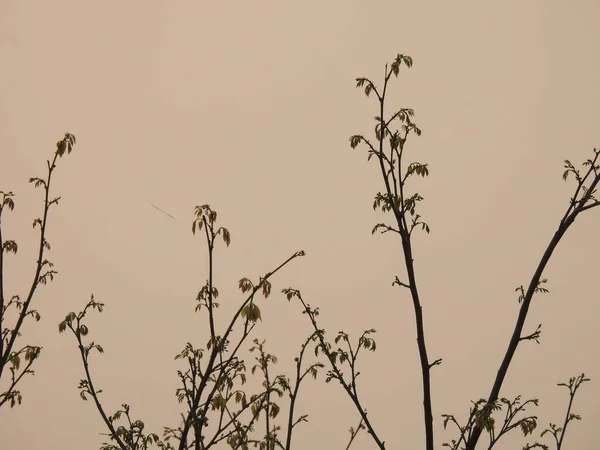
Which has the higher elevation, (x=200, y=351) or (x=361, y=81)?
(x=361, y=81)

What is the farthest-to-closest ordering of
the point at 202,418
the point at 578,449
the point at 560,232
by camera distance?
1. the point at 578,449
2. the point at 202,418
3. the point at 560,232

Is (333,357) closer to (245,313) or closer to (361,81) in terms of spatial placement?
(245,313)

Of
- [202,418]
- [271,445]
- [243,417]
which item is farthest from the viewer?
[243,417]

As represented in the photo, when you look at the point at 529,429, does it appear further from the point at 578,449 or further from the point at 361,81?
the point at 578,449

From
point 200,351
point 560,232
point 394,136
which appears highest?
point 394,136

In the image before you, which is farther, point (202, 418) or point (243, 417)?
point (243, 417)

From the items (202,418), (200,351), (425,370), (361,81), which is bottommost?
(202,418)

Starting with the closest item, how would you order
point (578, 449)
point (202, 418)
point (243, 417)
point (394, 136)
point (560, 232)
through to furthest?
point (560, 232) → point (202, 418) → point (394, 136) → point (578, 449) → point (243, 417)

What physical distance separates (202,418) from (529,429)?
2.02m

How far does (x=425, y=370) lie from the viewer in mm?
2828

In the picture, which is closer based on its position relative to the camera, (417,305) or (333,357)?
(417,305)

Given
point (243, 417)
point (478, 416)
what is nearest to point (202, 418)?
point (478, 416)

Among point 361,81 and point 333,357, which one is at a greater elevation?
point 361,81

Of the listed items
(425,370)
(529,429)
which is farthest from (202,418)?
(529,429)
